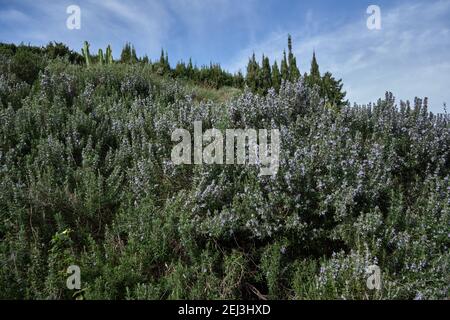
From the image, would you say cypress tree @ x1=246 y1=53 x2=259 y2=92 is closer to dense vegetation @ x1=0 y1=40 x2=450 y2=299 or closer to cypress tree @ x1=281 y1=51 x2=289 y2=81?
cypress tree @ x1=281 y1=51 x2=289 y2=81

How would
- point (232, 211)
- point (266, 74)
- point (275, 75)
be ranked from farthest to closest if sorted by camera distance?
point (266, 74) → point (275, 75) → point (232, 211)

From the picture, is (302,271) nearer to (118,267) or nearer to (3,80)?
(118,267)

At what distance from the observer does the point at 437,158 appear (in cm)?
382

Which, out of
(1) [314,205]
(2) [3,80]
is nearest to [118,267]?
(1) [314,205]

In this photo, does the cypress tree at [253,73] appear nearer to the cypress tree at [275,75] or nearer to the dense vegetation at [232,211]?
the cypress tree at [275,75]

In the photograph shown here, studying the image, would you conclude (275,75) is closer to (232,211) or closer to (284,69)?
(284,69)

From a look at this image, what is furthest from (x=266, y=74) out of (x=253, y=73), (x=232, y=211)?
(x=232, y=211)

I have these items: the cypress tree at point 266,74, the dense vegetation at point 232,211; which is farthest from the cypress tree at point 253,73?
the dense vegetation at point 232,211

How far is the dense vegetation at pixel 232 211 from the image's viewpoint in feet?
8.95

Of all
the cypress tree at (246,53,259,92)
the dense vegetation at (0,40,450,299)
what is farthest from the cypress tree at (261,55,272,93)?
the dense vegetation at (0,40,450,299)

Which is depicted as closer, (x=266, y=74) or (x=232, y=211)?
(x=232, y=211)

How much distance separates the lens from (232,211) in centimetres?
308

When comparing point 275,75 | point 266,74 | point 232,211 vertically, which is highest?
point 266,74
